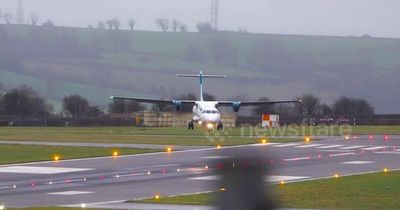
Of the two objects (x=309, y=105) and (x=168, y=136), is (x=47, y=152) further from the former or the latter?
(x=309, y=105)

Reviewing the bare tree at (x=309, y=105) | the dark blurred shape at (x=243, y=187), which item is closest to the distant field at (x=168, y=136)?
the dark blurred shape at (x=243, y=187)

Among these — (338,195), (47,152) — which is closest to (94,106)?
(47,152)

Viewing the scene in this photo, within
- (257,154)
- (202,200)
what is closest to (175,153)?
(202,200)

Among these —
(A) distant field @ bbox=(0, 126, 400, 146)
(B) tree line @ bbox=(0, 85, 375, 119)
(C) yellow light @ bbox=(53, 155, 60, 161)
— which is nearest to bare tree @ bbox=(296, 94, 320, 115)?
(B) tree line @ bbox=(0, 85, 375, 119)

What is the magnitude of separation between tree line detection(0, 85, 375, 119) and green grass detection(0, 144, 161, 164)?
9500 cm

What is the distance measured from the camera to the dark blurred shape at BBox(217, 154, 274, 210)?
138 inches

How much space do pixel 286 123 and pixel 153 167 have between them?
272ft

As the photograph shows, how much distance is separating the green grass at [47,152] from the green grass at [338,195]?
1650cm

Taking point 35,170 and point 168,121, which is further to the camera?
point 168,121

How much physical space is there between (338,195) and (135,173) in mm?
10415

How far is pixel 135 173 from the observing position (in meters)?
30.4

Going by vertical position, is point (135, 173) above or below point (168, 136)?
below

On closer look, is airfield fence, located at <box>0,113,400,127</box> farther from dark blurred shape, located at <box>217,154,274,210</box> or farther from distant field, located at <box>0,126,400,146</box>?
dark blurred shape, located at <box>217,154,274,210</box>

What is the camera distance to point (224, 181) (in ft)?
12.0
